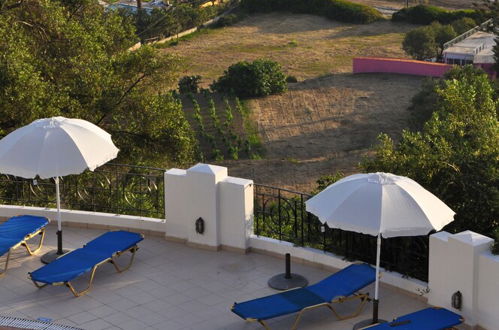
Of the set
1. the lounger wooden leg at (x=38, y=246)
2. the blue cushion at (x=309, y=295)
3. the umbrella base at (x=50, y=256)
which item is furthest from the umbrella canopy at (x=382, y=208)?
the lounger wooden leg at (x=38, y=246)

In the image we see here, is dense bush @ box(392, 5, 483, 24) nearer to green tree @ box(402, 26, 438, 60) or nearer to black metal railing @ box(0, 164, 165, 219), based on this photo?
green tree @ box(402, 26, 438, 60)

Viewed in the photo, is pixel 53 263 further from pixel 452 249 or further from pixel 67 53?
pixel 67 53

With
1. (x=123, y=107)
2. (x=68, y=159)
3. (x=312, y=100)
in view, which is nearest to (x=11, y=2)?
(x=123, y=107)

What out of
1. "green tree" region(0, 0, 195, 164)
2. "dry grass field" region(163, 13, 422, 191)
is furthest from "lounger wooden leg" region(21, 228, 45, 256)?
"dry grass field" region(163, 13, 422, 191)

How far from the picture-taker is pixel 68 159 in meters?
11.8

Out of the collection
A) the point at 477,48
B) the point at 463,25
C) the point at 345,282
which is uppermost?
the point at 463,25

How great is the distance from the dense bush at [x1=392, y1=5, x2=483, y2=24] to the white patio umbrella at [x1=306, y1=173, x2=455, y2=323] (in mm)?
49504

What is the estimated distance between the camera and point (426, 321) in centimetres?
973

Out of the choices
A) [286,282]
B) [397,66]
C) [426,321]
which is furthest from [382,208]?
[397,66]

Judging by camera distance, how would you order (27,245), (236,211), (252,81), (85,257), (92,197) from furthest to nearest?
(252,81) < (92,197) < (27,245) < (236,211) < (85,257)

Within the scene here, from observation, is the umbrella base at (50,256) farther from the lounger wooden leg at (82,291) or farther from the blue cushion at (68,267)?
the lounger wooden leg at (82,291)

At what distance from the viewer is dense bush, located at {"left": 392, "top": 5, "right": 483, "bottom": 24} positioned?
190 feet

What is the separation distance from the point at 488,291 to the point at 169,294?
4.12 meters

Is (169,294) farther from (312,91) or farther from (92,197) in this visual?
(312,91)
